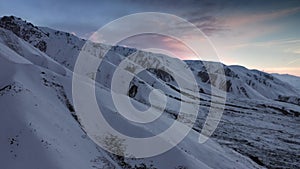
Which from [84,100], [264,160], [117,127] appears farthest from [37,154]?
[264,160]

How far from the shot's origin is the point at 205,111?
69562mm

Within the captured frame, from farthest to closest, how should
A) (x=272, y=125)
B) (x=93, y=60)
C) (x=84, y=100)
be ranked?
(x=93, y=60) < (x=272, y=125) < (x=84, y=100)

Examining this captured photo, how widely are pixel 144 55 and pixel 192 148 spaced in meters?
143

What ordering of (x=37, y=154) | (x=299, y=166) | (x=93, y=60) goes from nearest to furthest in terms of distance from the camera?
(x=37, y=154), (x=299, y=166), (x=93, y=60)

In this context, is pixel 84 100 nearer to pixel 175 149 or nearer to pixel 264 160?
pixel 175 149

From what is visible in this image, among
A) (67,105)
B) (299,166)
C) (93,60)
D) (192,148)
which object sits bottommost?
(299,166)

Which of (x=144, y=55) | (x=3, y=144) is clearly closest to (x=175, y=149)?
(x=3, y=144)

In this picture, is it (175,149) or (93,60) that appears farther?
(93,60)

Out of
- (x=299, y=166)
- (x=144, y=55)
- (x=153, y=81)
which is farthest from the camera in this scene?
(x=144, y=55)

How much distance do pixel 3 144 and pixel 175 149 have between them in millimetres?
11678

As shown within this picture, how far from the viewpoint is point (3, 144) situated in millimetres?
14766

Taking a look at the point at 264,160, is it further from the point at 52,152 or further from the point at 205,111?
the point at 205,111

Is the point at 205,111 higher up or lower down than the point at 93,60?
lower down

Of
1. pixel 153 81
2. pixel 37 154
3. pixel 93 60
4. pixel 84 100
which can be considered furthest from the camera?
pixel 153 81
